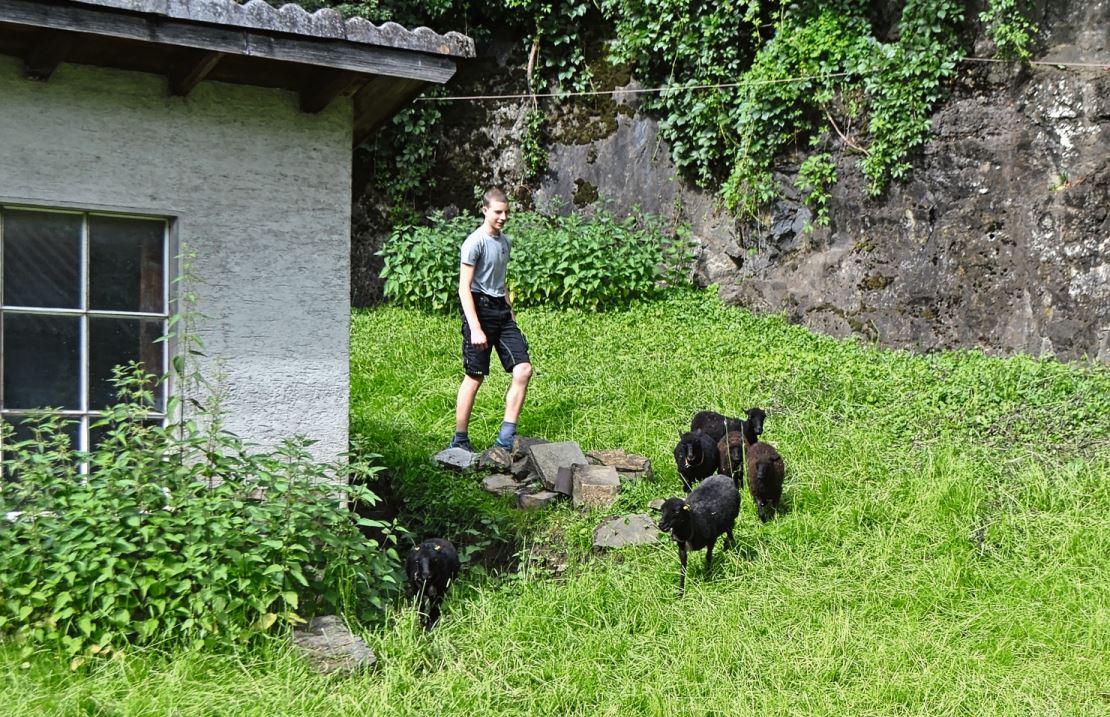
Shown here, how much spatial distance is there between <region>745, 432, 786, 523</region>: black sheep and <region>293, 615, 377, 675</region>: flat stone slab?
2746mm

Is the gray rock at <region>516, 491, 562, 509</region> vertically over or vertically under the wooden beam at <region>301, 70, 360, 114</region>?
under

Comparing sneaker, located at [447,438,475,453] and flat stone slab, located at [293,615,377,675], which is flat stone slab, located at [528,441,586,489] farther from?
flat stone slab, located at [293,615,377,675]

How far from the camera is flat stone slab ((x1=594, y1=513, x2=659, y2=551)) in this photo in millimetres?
6195

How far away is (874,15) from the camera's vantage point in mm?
11578

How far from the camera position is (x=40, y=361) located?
526cm

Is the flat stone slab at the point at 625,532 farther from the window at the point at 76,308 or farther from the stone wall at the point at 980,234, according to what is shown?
the stone wall at the point at 980,234

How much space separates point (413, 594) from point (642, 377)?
4.59 meters

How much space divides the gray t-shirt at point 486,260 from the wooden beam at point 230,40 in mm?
2045

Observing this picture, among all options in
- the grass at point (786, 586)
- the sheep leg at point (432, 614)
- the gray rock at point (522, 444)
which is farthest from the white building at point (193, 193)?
the gray rock at point (522, 444)

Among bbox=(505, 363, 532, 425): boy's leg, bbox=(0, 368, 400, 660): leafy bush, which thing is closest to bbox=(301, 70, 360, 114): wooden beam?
bbox=(0, 368, 400, 660): leafy bush

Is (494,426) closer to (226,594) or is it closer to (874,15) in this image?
(226,594)

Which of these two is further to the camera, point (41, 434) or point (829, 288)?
point (829, 288)

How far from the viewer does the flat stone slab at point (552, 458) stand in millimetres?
7297

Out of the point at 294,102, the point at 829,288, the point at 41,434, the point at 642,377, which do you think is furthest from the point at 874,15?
the point at 41,434
